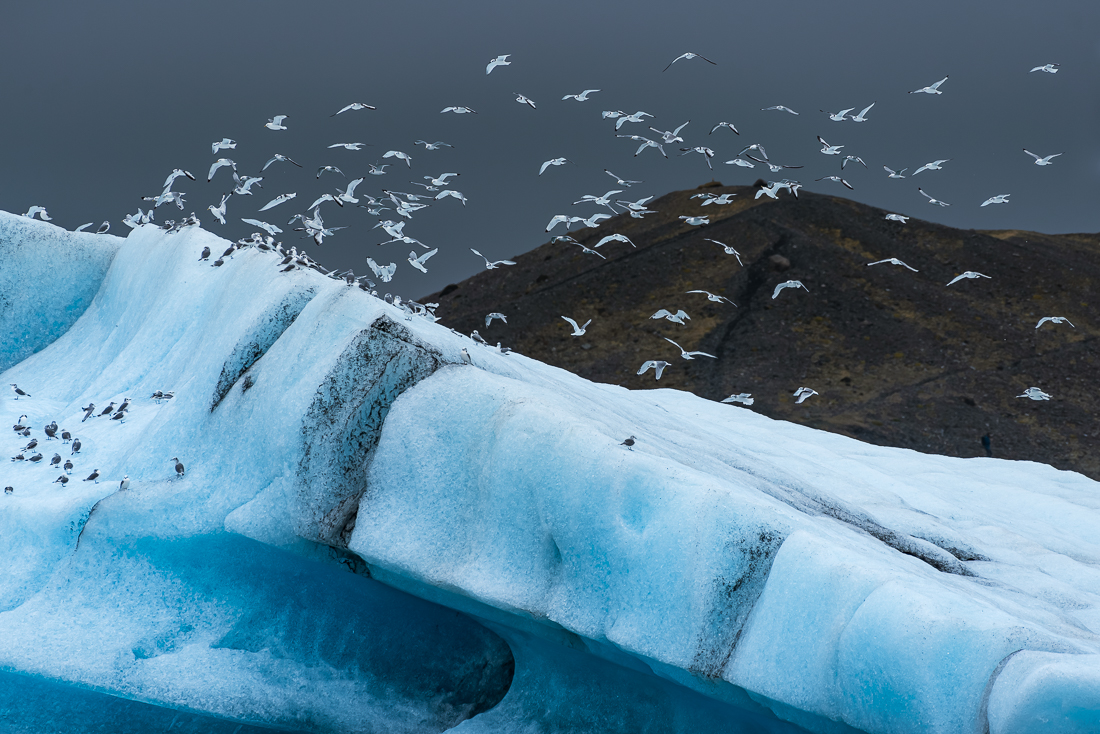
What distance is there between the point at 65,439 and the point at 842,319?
2576cm

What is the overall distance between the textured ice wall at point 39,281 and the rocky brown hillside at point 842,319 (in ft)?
54.7

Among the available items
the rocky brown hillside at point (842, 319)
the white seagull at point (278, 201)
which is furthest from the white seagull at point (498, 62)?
the rocky brown hillside at point (842, 319)

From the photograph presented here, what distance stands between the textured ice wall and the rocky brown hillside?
16.7 metres

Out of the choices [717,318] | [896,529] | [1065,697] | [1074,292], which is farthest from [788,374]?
[1065,697]

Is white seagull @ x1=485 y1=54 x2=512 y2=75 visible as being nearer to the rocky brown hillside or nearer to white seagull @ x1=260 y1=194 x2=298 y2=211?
white seagull @ x1=260 y1=194 x2=298 y2=211

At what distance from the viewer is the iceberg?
4879mm

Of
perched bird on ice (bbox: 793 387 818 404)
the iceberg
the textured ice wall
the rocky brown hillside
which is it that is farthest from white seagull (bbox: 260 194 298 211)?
the rocky brown hillside

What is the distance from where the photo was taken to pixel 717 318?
99.1 feet

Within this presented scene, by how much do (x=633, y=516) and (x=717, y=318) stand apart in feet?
82.9

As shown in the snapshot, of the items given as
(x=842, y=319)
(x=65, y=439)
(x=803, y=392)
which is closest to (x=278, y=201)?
(x=65, y=439)

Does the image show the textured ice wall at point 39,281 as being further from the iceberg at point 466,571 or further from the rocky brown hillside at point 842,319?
the rocky brown hillside at point 842,319

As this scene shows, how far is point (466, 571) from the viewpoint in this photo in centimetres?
592

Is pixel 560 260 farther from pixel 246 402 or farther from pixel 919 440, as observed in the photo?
pixel 246 402

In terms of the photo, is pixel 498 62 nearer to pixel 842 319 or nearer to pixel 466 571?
pixel 466 571
